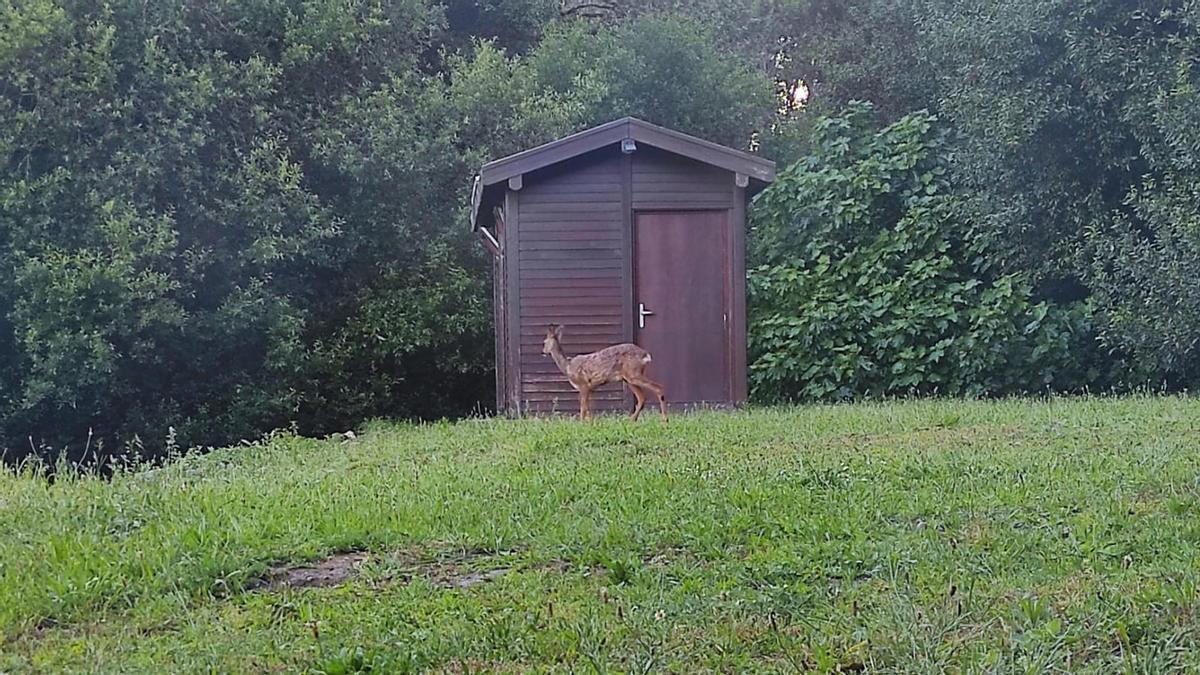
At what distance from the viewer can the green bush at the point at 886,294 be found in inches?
577

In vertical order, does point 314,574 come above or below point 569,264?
below

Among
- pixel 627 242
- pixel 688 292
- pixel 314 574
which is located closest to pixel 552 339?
pixel 627 242

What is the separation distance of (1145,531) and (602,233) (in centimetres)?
792

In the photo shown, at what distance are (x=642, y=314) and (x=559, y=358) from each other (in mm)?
1150

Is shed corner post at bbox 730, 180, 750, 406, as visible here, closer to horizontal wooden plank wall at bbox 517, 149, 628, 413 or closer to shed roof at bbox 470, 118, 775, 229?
shed roof at bbox 470, 118, 775, 229

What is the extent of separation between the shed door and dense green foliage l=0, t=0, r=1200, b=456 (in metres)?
3.89

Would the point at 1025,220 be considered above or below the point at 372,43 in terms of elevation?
below

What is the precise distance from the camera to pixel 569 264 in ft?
39.5

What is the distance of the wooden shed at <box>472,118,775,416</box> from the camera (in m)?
12.0

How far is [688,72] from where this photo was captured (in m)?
19.2

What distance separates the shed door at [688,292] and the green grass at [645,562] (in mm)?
4638

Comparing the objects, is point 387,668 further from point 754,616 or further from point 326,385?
point 326,385

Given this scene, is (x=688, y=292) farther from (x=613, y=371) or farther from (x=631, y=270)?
(x=613, y=371)

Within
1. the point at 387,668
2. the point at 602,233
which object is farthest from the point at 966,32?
the point at 387,668
